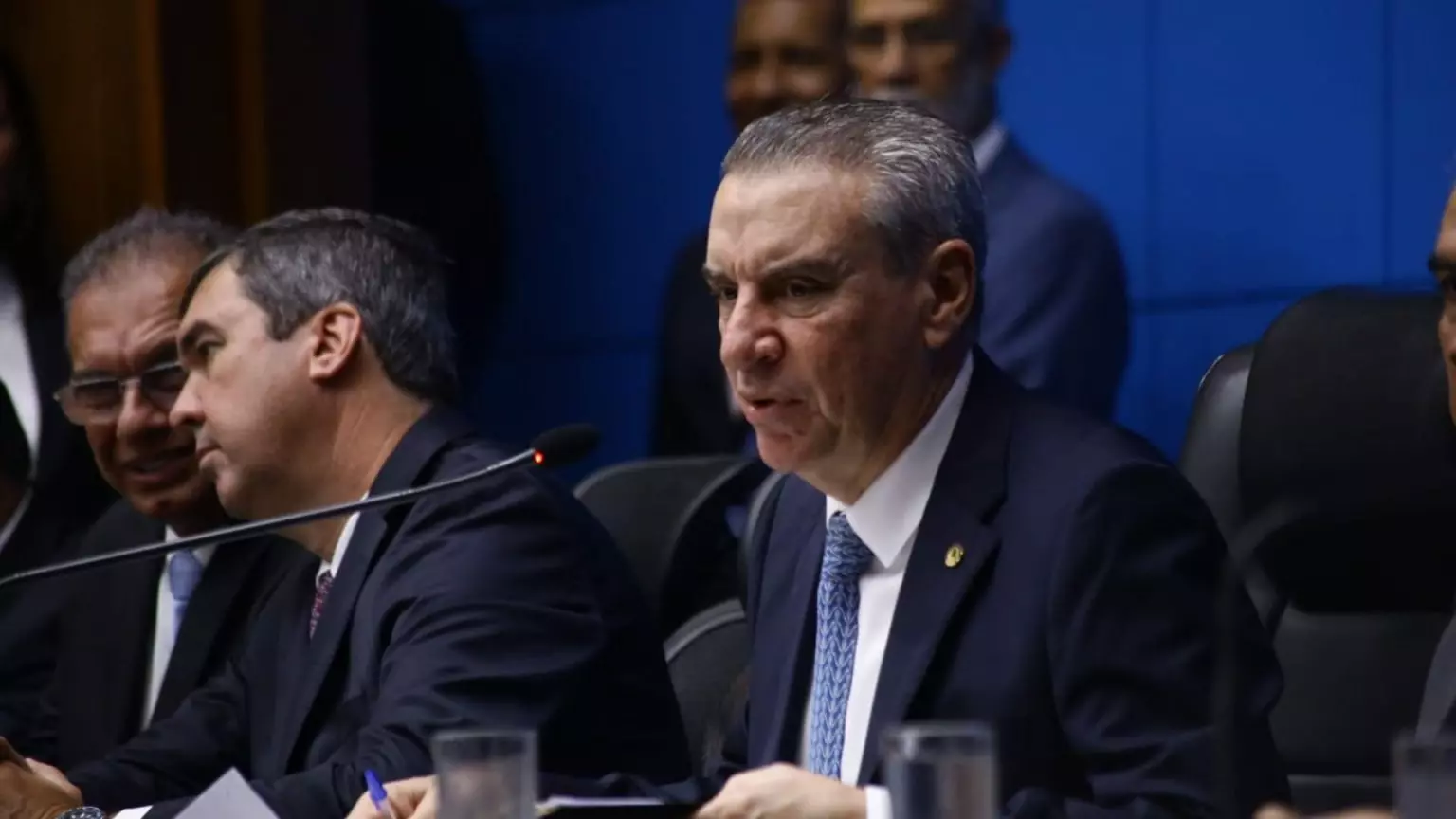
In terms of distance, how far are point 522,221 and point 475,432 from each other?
3.84 ft

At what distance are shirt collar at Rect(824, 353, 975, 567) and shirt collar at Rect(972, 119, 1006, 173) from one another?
0.95 metres

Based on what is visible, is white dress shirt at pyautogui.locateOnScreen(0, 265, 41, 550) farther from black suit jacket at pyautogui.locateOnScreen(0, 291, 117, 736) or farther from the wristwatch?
the wristwatch

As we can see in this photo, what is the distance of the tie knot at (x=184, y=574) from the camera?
3.20 m

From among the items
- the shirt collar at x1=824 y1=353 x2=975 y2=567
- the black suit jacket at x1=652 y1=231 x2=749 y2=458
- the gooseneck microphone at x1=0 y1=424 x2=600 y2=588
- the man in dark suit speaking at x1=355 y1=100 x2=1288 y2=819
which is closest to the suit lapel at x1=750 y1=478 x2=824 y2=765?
the man in dark suit speaking at x1=355 y1=100 x2=1288 y2=819

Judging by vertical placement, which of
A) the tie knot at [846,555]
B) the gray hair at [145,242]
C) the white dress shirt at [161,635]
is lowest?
the white dress shirt at [161,635]

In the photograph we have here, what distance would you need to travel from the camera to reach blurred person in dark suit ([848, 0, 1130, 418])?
→ 119 inches

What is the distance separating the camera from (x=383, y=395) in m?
2.75

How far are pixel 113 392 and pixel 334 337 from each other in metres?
0.70

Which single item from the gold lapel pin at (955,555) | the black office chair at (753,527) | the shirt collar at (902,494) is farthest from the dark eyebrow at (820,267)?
the black office chair at (753,527)

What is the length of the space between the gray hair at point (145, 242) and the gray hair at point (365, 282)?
50 cm

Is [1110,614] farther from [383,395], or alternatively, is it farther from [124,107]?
[124,107]

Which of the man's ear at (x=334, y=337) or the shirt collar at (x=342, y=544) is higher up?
the man's ear at (x=334, y=337)

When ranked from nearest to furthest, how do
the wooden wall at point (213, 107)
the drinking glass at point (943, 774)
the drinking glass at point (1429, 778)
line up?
the drinking glass at point (1429, 778) < the drinking glass at point (943, 774) < the wooden wall at point (213, 107)

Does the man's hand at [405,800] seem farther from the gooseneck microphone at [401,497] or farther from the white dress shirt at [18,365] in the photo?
the white dress shirt at [18,365]
